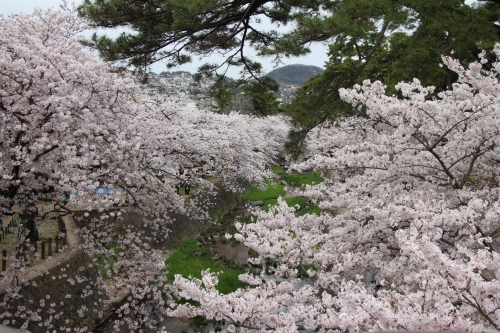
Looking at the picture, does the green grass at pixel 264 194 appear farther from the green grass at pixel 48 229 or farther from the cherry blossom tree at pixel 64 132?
the cherry blossom tree at pixel 64 132

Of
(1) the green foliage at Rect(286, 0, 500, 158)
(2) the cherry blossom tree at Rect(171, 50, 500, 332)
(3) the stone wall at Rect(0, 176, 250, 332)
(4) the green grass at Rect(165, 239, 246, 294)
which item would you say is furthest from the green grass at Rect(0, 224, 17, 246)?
(1) the green foliage at Rect(286, 0, 500, 158)

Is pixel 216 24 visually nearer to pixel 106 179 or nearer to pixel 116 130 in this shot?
pixel 116 130

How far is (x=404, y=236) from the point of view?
119 inches

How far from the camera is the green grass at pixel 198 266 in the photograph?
956cm

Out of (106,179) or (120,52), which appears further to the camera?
(120,52)

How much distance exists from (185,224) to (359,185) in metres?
9.23

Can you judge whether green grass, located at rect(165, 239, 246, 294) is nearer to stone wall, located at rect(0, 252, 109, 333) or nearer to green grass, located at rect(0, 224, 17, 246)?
stone wall, located at rect(0, 252, 109, 333)

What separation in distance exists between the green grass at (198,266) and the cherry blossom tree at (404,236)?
4032 millimetres

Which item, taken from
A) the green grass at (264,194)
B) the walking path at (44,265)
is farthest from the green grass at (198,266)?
the green grass at (264,194)

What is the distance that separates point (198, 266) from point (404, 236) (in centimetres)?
819

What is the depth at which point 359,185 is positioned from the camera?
214 inches

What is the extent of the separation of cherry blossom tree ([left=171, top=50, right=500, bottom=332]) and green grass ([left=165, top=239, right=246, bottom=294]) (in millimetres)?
4032

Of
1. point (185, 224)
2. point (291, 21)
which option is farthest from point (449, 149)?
point (185, 224)

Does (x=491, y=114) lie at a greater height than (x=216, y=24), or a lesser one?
lesser
